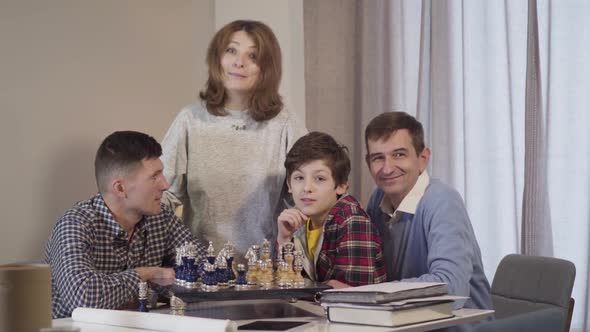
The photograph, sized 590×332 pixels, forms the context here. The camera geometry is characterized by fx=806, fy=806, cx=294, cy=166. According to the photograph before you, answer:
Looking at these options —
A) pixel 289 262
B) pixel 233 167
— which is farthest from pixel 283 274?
pixel 233 167

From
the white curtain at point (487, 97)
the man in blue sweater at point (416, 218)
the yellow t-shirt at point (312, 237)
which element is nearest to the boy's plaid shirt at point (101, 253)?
the yellow t-shirt at point (312, 237)

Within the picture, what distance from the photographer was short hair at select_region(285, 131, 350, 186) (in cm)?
243

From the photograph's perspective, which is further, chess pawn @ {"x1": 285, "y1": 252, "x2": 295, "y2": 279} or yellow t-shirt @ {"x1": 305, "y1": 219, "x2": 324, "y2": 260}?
yellow t-shirt @ {"x1": 305, "y1": 219, "x2": 324, "y2": 260}

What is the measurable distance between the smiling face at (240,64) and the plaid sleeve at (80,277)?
2.35 ft

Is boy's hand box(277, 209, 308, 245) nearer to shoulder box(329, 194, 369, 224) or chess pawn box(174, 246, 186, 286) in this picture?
shoulder box(329, 194, 369, 224)

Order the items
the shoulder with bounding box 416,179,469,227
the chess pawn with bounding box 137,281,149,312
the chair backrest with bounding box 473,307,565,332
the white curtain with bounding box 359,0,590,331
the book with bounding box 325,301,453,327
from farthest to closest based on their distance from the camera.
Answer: the white curtain with bounding box 359,0,590,331, the shoulder with bounding box 416,179,469,227, the chair backrest with bounding box 473,307,565,332, the chess pawn with bounding box 137,281,149,312, the book with bounding box 325,301,453,327

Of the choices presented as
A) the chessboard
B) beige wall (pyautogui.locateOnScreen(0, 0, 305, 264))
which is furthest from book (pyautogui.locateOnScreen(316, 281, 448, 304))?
beige wall (pyautogui.locateOnScreen(0, 0, 305, 264))

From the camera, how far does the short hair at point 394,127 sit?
2.53 meters

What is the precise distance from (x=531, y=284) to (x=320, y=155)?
2.66ft

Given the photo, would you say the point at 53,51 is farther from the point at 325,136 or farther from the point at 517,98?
the point at 517,98

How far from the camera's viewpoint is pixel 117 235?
238cm

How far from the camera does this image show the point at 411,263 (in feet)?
8.04

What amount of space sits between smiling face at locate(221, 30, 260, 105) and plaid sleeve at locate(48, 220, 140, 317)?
0.72 m

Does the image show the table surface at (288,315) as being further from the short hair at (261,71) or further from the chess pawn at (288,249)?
the short hair at (261,71)
